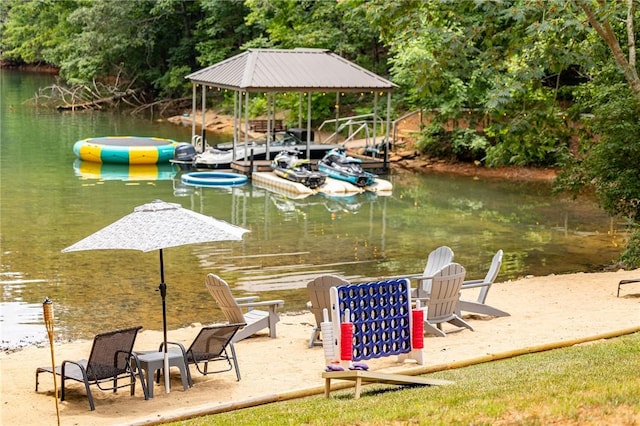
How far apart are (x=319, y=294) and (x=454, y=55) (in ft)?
24.9

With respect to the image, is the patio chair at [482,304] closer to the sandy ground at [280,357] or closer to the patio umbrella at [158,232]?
the sandy ground at [280,357]

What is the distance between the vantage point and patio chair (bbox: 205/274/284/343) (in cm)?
1130

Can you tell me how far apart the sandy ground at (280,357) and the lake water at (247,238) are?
190 cm

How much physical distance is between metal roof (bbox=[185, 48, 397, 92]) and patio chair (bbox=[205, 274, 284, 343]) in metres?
18.2

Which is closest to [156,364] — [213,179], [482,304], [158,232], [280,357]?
[158,232]

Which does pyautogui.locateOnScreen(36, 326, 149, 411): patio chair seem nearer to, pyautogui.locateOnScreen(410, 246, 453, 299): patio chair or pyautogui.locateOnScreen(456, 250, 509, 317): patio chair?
pyautogui.locateOnScreen(410, 246, 453, 299): patio chair

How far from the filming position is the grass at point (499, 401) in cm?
691

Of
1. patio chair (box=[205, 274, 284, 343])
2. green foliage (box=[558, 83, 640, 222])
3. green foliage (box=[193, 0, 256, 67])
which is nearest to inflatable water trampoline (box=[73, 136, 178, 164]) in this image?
green foliage (box=[558, 83, 640, 222])

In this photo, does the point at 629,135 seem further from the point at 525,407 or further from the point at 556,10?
the point at 525,407

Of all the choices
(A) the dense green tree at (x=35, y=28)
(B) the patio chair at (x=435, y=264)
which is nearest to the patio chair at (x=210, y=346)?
(B) the patio chair at (x=435, y=264)

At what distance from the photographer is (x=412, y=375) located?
928 centimetres

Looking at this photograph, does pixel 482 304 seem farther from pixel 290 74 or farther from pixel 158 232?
pixel 290 74

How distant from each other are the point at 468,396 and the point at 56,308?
27.5 feet

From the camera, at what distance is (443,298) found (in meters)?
11.9
